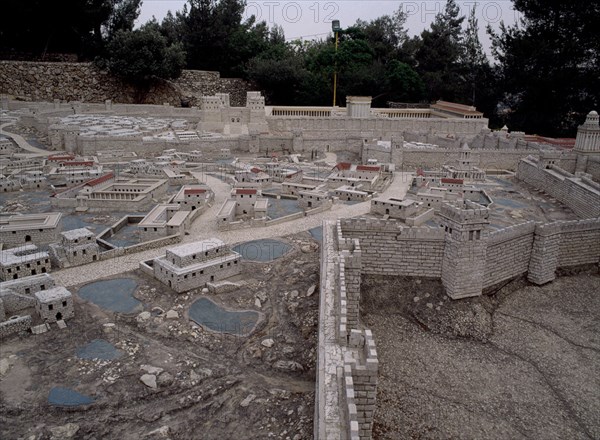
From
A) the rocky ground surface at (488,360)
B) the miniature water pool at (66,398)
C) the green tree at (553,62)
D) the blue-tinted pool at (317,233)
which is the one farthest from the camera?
the green tree at (553,62)

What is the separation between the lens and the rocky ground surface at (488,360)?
49.3 feet

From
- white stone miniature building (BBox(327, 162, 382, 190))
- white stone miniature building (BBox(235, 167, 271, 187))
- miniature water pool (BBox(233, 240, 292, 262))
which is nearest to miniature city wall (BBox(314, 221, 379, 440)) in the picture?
miniature water pool (BBox(233, 240, 292, 262))

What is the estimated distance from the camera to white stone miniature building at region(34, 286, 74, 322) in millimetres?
17375

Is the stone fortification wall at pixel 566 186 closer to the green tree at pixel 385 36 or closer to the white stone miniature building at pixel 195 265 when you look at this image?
the white stone miniature building at pixel 195 265

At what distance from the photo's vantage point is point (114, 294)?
19.7 meters

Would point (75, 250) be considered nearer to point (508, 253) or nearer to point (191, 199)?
point (191, 199)

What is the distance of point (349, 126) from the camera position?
184 feet

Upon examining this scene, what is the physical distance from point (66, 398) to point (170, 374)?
274 centimetres

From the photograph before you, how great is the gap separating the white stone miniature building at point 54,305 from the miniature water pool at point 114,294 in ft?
4.27

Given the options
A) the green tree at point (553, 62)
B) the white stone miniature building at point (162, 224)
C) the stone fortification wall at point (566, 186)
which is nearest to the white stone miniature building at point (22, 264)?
the white stone miniature building at point (162, 224)

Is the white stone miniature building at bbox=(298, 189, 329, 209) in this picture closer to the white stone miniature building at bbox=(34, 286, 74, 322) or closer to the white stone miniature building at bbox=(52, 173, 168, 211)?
the white stone miniature building at bbox=(52, 173, 168, 211)

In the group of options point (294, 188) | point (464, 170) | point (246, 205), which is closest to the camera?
point (246, 205)

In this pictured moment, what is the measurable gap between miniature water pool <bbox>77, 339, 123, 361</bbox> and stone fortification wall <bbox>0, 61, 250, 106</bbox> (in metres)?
54.3

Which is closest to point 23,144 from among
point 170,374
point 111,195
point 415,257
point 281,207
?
point 111,195
